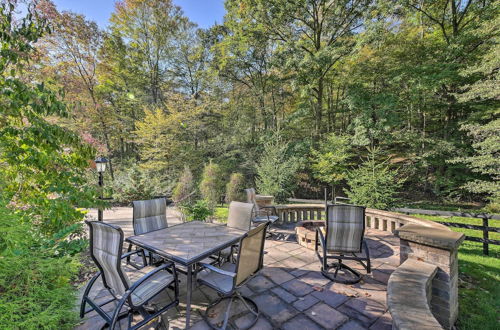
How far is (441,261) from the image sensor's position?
1874 mm

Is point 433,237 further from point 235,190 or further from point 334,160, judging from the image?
point 334,160

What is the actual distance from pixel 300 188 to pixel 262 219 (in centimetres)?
834

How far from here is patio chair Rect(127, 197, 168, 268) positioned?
321 cm

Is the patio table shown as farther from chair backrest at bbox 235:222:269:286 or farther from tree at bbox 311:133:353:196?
tree at bbox 311:133:353:196

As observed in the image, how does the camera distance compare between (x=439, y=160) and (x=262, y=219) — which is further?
(x=439, y=160)

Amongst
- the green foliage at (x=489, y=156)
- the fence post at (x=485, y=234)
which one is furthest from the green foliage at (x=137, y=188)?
the green foliage at (x=489, y=156)

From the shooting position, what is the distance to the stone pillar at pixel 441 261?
1835mm

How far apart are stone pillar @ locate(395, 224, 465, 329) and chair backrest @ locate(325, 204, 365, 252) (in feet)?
2.70

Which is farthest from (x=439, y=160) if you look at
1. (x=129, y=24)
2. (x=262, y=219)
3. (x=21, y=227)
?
(x=129, y=24)

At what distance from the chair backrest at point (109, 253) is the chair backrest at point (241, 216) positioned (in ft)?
5.72

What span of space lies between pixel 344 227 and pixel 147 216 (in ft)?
9.92

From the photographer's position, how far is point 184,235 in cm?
285

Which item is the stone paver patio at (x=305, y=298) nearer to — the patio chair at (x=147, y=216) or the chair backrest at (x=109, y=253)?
the chair backrest at (x=109, y=253)

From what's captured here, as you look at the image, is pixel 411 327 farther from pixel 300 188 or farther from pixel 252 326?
pixel 300 188
